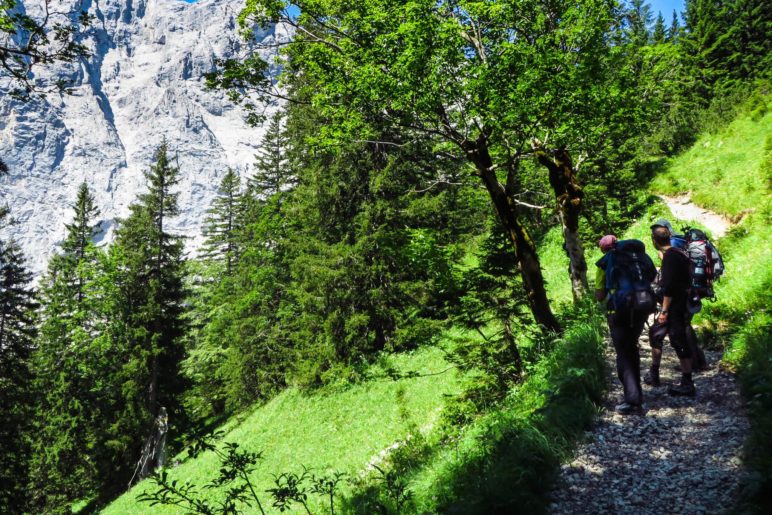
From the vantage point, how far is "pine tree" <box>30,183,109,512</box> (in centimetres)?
2775

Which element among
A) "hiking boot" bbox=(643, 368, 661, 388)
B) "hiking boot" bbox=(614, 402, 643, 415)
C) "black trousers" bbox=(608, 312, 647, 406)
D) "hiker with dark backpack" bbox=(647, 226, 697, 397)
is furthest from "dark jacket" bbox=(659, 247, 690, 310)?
"hiking boot" bbox=(614, 402, 643, 415)

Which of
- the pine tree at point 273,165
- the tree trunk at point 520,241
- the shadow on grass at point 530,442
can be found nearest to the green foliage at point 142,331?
the pine tree at point 273,165

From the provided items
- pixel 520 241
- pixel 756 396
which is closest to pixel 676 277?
pixel 756 396

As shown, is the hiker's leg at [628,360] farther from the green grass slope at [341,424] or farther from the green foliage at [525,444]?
the green grass slope at [341,424]

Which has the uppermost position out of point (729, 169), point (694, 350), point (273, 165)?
point (273, 165)

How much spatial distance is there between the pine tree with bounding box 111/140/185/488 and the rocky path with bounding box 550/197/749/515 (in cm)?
2791

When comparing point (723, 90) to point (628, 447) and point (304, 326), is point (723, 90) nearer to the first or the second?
point (304, 326)

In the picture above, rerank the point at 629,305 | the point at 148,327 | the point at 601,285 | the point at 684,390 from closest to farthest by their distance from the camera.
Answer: the point at 629,305, the point at 684,390, the point at 601,285, the point at 148,327

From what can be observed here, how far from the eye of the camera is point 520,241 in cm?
926

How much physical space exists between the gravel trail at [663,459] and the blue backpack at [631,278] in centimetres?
126

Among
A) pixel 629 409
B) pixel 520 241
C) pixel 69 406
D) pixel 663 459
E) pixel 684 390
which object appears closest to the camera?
pixel 663 459

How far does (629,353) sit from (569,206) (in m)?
6.54

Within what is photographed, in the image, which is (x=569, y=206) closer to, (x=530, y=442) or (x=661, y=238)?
(x=661, y=238)

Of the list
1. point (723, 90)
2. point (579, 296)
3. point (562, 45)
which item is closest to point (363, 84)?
point (562, 45)
